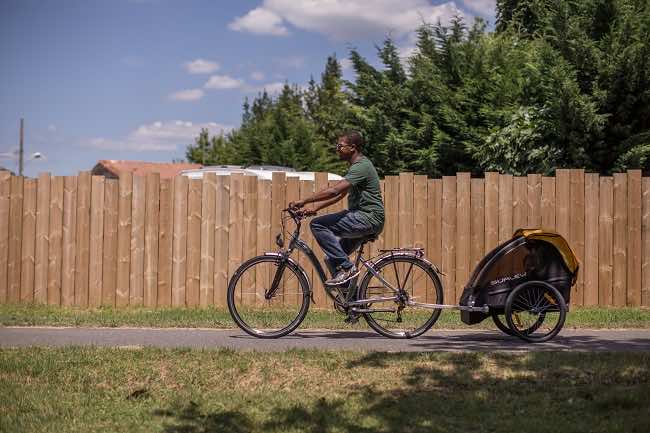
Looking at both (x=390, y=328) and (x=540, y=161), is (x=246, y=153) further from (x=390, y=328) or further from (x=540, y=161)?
(x=390, y=328)

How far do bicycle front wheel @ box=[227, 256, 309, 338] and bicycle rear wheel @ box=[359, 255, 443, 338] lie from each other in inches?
24.6

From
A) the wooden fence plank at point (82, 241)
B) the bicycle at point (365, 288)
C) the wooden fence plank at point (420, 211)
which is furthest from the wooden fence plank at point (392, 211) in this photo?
the wooden fence plank at point (82, 241)

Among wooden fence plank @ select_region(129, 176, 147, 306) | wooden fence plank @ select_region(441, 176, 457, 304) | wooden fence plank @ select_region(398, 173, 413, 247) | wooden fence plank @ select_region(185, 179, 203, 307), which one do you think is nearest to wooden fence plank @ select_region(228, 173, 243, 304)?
wooden fence plank @ select_region(185, 179, 203, 307)

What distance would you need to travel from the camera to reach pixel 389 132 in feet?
58.9

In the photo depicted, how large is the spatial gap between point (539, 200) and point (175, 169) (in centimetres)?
3222

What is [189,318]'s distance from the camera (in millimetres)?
9625

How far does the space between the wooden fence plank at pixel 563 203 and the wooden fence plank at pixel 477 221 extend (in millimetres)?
1062

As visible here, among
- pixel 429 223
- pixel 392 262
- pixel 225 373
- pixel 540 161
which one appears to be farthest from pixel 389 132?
pixel 225 373

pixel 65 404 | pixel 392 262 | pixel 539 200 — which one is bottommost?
pixel 65 404

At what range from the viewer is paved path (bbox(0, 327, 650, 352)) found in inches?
282

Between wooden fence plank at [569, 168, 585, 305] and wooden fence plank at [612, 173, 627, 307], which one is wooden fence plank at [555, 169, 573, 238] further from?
wooden fence plank at [612, 173, 627, 307]

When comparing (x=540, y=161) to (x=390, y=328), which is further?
(x=540, y=161)

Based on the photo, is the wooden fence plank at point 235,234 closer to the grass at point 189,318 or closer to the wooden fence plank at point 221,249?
the wooden fence plank at point 221,249

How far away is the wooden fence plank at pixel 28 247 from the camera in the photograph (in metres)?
11.2
